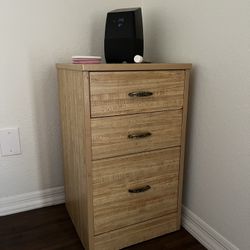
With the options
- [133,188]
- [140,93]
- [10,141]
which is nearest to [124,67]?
[140,93]

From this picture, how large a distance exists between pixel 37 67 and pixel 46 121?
27cm

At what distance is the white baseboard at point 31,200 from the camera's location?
133 centimetres

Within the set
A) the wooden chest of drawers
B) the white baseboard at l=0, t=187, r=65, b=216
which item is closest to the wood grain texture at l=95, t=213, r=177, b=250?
the wooden chest of drawers

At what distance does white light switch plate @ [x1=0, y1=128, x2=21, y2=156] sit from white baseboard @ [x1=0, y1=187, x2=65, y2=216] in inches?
9.5

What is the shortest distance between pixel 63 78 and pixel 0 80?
1.02ft

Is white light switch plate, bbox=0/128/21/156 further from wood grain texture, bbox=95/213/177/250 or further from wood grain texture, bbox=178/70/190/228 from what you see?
wood grain texture, bbox=178/70/190/228

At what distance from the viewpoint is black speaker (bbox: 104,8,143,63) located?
1.08 m

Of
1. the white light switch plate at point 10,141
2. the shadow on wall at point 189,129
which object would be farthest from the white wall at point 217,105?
the white light switch plate at point 10,141

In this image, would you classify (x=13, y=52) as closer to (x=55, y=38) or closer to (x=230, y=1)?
(x=55, y=38)

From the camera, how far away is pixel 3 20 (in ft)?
3.75

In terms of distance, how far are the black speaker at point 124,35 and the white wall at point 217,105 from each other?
20cm

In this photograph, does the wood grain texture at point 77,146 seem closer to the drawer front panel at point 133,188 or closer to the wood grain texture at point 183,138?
the drawer front panel at point 133,188

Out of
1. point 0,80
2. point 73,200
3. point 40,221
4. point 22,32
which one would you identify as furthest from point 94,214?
point 22,32

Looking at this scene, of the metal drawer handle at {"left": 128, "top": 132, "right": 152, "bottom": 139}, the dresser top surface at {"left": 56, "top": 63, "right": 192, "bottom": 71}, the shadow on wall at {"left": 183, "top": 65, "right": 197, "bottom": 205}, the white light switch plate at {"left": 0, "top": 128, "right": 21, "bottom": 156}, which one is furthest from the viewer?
the white light switch plate at {"left": 0, "top": 128, "right": 21, "bottom": 156}
